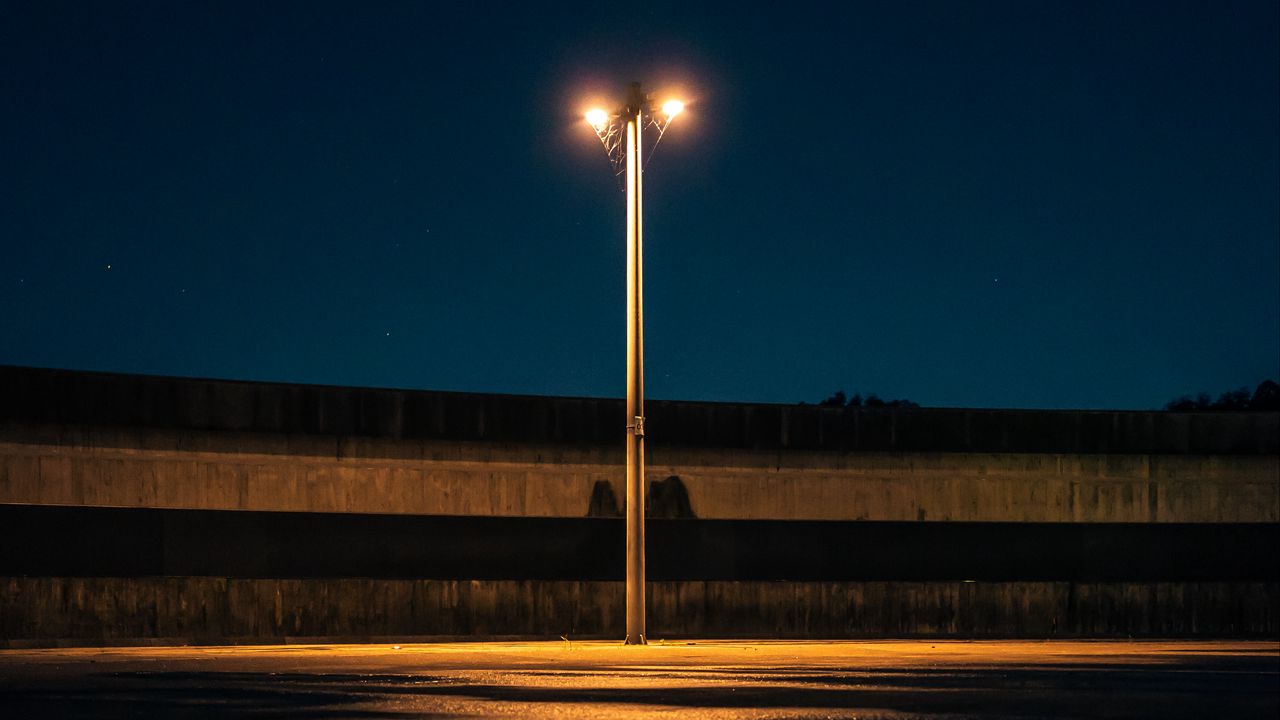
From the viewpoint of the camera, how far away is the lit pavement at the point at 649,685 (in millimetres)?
10297

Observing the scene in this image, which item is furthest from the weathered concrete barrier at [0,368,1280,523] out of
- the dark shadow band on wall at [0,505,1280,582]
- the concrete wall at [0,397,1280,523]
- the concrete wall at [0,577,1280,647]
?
the concrete wall at [0,577,1280,647]

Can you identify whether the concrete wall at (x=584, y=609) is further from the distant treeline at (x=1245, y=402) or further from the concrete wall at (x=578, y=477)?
the distant treeline at (x=1245, y=402)

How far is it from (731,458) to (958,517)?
191 inches

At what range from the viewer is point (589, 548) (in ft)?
100

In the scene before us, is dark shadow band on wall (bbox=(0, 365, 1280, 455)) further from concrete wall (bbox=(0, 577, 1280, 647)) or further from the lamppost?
the lamppost

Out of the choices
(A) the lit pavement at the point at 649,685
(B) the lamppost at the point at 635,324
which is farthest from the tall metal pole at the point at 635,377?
(A) the lit pavement at the point at 649,685

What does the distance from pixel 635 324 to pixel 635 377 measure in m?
0.79

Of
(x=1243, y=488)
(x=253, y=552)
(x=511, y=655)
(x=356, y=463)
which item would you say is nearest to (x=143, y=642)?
(x=253, y=552)

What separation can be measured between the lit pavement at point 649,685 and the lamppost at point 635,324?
3828mm

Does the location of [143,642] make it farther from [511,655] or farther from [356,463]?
[511,655]

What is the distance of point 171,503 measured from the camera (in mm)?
28203

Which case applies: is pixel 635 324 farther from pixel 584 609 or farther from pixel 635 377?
pixel 584 609

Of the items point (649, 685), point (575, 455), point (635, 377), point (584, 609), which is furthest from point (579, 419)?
point (649, 685)

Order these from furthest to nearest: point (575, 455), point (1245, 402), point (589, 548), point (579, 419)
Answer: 1. point (1245, 402)
2. point (575, 455)
3. point (579, 419)
4. point (589, 548)
